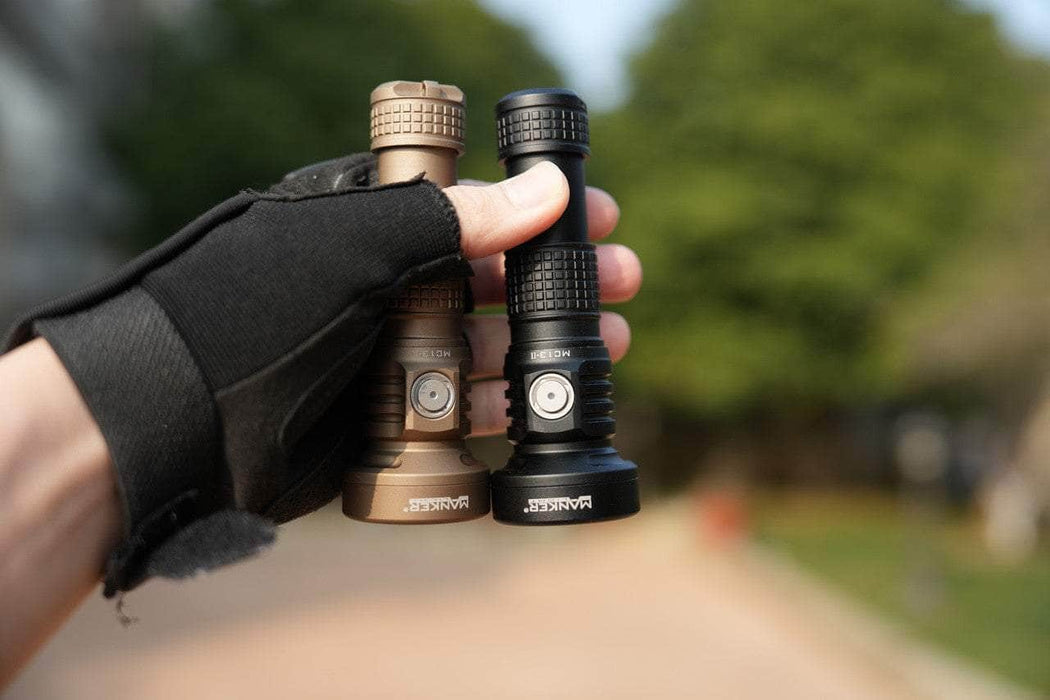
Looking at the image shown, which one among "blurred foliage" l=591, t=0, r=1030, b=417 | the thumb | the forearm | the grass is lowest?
the grass

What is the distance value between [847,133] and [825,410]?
7.99 metres

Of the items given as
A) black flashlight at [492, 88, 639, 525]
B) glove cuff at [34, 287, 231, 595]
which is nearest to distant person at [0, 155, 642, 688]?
glove cuff at [34, 287, 231, 595]

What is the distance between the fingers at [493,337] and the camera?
3.59 meters

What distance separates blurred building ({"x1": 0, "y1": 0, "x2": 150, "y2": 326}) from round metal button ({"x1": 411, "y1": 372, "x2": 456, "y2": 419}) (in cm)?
1979

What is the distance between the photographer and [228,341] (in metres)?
2.56

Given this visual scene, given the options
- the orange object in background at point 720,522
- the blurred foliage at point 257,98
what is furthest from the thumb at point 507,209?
the orange object in background at point 720,522

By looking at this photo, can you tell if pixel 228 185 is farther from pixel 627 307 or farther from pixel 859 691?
pixel 859 691

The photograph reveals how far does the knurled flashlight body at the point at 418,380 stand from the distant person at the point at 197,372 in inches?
3.9

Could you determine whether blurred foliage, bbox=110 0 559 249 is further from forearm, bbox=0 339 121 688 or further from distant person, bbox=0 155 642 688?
forearm, bbox=0 339 121 688

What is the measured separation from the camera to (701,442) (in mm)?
28422

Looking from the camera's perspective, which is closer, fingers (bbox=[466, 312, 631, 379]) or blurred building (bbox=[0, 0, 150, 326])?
fingers (bbox=[466, 312, 631, 379])

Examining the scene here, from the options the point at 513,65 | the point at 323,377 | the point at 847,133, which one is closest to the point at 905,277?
the point at 847,133

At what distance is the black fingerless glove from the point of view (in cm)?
250

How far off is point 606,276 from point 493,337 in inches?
16.9
